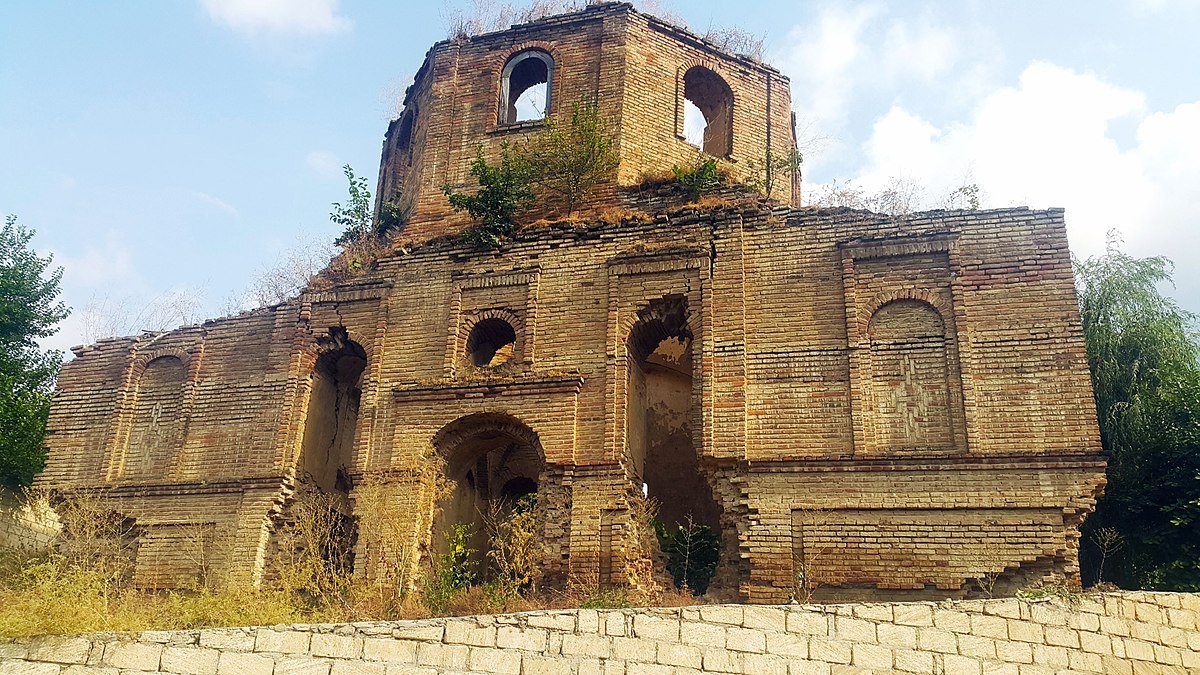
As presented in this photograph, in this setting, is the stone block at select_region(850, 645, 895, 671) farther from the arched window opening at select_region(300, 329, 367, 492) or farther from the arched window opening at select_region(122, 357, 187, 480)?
the arched window opening at select_region(122, 357, 187, 480)

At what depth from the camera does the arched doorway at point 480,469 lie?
44.0 feet

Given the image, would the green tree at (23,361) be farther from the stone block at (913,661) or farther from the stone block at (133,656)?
the stone block at (913,661)

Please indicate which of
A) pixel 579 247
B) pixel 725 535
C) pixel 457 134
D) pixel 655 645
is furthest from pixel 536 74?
pixel 655 645

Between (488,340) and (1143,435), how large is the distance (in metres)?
8.70

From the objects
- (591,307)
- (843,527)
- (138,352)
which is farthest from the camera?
(138,352)

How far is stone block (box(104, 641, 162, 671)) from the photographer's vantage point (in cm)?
905

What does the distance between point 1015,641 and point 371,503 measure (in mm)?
7710

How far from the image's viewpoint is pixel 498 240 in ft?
47.8

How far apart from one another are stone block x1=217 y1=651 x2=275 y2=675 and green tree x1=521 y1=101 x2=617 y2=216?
8039 mm

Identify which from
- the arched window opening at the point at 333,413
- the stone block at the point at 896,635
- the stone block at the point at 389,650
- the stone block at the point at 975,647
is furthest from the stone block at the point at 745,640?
the arched window opening at the point at 333,413

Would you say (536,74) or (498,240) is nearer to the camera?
(498,240)

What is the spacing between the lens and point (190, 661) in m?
8.95

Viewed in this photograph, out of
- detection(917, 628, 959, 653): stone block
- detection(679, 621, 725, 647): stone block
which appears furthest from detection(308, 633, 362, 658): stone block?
detection(917, 628, 959, 653): stone block

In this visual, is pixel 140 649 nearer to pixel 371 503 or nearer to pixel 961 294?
pixel 371 503
